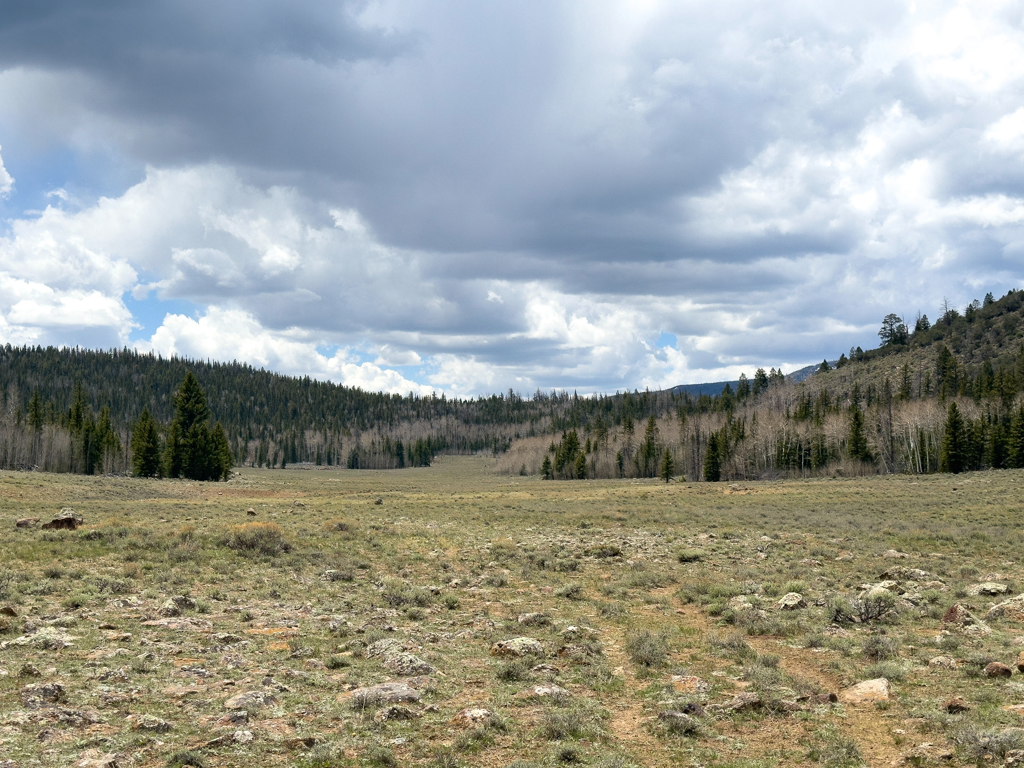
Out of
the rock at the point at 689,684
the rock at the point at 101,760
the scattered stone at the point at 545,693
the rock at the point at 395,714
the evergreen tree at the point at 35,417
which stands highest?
the evergreen tree at the point at 35,417

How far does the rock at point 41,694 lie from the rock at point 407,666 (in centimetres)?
486

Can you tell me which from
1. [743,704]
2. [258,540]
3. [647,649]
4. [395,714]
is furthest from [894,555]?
[258,540]

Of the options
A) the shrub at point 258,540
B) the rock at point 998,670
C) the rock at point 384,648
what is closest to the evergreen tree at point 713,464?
the shrub at point 258,540

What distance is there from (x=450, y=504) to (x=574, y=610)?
123ft

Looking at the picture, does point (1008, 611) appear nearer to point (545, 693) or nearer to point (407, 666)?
point (545, 693)

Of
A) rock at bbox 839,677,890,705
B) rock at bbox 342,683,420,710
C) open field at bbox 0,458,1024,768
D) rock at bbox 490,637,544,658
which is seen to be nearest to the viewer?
open field at bbox 0,458,1024,768

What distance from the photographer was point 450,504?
53562 mm

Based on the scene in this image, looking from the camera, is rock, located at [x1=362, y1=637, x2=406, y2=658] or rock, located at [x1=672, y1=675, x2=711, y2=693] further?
rock, located at [x1=362, y1=637, x2=406, y2=658]

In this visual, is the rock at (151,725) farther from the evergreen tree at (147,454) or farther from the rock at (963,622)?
the evergreen tree at (147,454)

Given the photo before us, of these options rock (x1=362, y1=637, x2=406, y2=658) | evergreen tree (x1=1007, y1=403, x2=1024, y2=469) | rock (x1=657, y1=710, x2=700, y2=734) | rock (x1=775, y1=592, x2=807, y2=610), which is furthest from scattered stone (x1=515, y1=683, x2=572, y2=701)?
evergreen tree (x1=1007, y1=403, x2=1024, y2=469)

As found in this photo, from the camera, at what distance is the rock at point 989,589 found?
1672cm

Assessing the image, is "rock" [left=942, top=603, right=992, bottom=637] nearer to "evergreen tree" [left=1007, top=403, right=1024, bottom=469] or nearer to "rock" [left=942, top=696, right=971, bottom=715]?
"rock" [left=942, top=696, right=971, bottom=715]

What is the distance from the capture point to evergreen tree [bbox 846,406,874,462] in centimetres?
10162

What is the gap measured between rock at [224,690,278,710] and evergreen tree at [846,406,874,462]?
107905 mm
